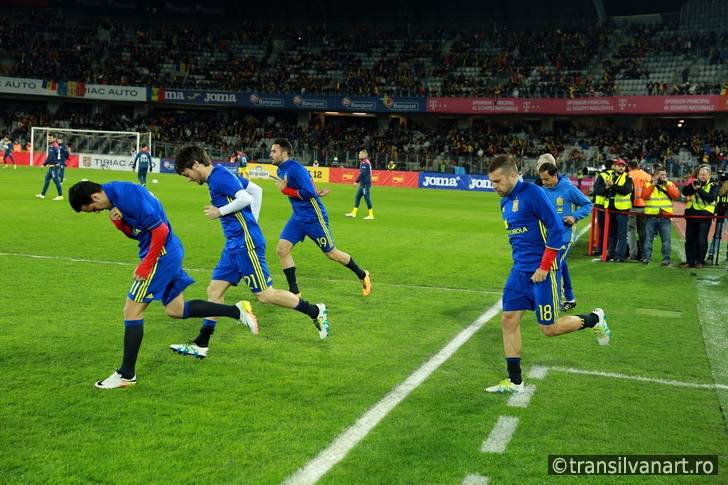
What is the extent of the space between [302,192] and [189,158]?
10.1ft

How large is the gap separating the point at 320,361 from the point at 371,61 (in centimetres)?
5297

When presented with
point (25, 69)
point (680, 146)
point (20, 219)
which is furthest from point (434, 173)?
point (25, 69)

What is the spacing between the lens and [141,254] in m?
6.01

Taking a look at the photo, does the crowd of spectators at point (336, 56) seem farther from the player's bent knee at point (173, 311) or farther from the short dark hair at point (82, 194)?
the short dark hair at point (82, 194)

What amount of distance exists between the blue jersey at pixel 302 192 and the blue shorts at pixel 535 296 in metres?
4.25

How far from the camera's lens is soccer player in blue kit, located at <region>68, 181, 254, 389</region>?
18.1 ft

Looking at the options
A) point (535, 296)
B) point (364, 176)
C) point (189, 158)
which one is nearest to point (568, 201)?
point (535, 296)

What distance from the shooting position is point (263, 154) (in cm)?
4684

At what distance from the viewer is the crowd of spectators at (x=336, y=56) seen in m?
49.0

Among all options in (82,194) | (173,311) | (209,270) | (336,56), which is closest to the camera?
(82,194)

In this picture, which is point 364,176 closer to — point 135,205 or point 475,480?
point 135,205

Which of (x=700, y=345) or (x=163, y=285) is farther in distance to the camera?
(x=700, y=345)

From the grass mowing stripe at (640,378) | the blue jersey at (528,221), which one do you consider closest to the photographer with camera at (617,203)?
the grass mowing stripe at (640,378)

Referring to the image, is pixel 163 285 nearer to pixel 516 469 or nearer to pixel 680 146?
pixel 516 469
